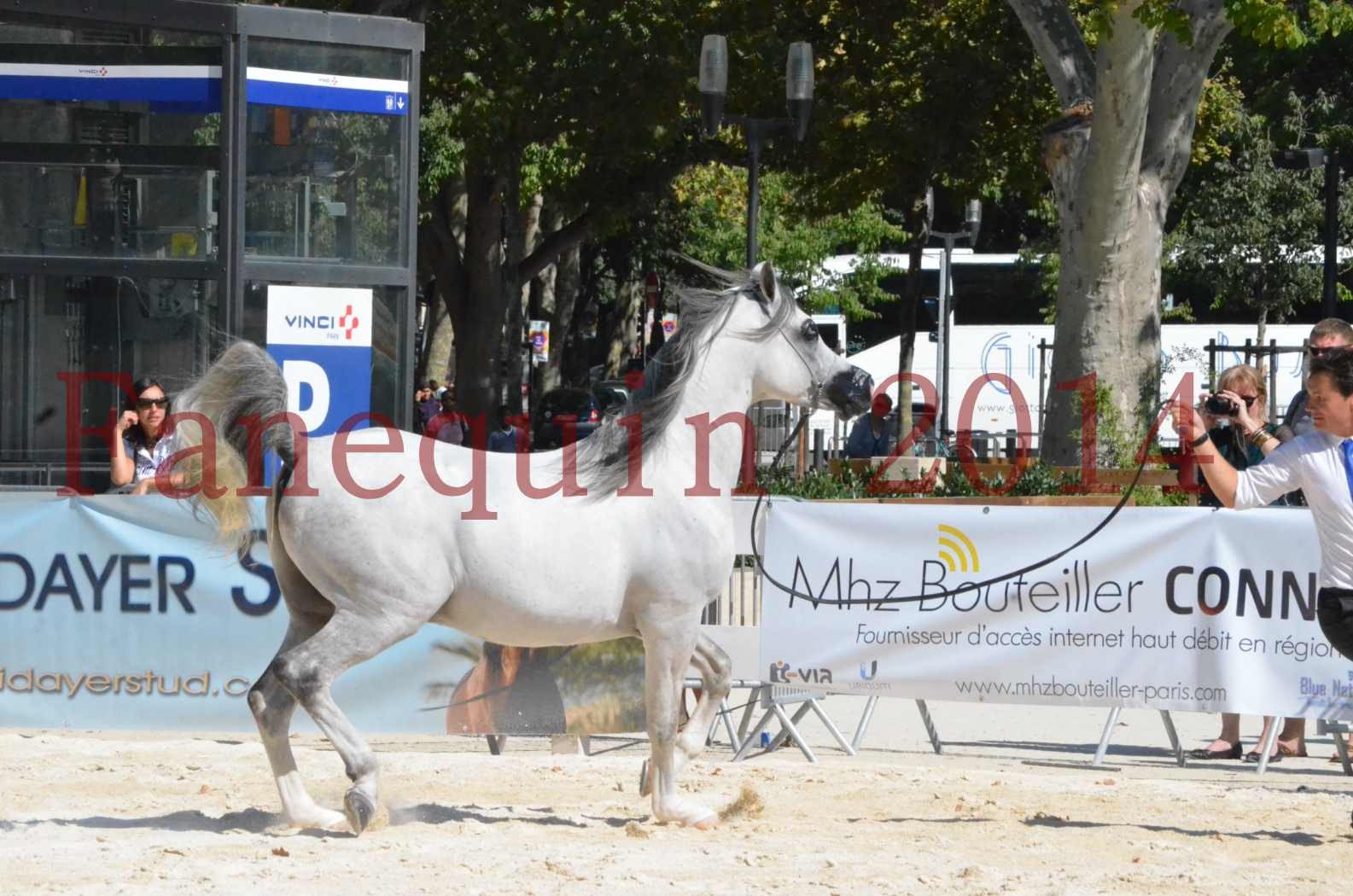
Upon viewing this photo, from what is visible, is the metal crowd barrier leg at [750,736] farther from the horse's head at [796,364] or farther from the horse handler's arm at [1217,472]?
the horse handler's arm at [1217,472]

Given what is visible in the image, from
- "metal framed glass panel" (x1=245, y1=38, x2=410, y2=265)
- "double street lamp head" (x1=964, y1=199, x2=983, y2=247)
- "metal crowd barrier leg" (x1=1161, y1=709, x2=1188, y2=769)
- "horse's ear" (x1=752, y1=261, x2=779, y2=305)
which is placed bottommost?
"metal crowd barrier leg" (x1=1161, y1=709, x2=1188, y2=769)

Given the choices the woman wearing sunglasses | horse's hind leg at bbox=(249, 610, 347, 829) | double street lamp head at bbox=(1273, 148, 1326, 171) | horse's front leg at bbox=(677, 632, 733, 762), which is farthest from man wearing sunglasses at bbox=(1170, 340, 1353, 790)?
double street lamp head at bbox=(1273, 148, 1326, 171)

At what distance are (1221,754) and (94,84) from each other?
349 inches

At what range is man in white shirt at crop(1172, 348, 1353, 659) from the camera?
253 inches

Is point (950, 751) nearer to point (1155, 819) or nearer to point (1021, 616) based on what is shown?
point (1021, 616)

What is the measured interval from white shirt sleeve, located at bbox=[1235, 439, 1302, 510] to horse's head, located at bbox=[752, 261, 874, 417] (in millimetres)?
1541

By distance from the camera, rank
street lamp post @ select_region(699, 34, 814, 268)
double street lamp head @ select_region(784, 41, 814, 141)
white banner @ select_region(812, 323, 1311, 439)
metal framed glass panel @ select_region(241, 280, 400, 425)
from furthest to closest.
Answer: white banner @ select_region(812, 323, 1311, 439)
double street lamp head @ select_region(784, 41, 814, 141)
street lamp post @ select_region(699, 34, 814, 268)
metal framed glass panel @ select_region(241, 280, 400, 425)

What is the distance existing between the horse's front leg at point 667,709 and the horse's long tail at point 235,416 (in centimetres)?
162

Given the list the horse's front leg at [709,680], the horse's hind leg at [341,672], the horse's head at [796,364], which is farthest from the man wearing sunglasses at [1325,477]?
the horse's hind leg at [341,672]

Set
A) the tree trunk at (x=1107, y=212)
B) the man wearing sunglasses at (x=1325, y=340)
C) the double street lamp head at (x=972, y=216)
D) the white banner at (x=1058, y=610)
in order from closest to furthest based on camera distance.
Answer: the man wearing sunglasses at (x=1325, y=340) → the white banner at (x=1058, y=610) → the tree trunk at (x=1107, y=212) → the double street lamp head at (x=972, y=216)

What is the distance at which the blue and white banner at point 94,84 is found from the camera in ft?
39.6

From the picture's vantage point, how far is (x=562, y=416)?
27.9 m

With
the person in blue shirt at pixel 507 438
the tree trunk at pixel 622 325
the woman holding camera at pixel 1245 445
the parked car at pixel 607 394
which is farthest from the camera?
the tree trunk at pixel 622 325

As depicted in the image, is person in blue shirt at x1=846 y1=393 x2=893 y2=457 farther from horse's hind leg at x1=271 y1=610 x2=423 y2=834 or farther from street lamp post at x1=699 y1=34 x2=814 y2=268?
horse's hind leg at x1=271 y1=610 x2=423 y2=834
